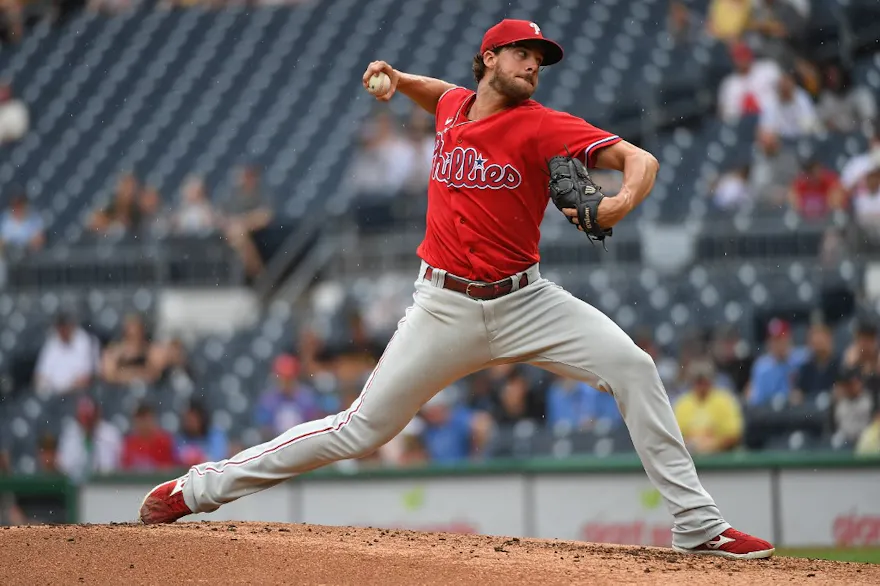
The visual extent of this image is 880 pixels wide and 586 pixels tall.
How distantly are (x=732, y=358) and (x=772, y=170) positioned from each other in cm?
207

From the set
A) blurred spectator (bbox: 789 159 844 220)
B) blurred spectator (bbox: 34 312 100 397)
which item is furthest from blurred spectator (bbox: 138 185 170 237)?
blurred spectator (bbox: 789 159 844 220)

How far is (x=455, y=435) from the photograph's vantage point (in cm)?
844

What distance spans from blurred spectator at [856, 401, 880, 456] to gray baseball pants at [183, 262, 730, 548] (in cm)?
389

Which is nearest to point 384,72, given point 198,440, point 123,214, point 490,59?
point 490,59

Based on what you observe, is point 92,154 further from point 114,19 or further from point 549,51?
point 549,51

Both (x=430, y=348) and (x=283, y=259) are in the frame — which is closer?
(x=430, y=348)

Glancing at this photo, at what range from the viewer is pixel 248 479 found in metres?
4.36

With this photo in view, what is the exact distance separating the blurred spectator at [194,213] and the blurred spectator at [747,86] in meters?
4.60

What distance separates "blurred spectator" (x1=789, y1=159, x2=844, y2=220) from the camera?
9711mm

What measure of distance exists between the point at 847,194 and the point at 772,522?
134 inches

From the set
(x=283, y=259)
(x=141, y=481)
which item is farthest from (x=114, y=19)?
(x=141, y=481)

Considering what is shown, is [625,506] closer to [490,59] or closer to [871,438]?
[871,438]

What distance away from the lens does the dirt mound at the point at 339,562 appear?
3.75m

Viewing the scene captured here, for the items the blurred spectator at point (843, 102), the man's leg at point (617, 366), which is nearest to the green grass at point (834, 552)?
the man's leg at point (617, 366)
